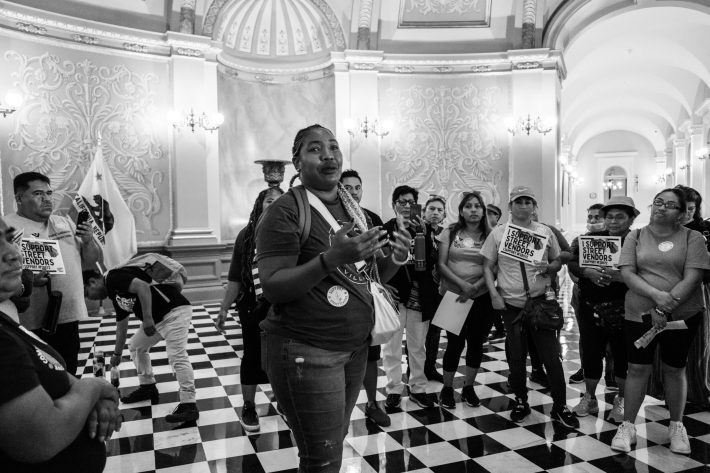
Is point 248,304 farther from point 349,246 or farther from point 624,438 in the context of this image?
point 624,438

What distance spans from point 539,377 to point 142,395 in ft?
11.6

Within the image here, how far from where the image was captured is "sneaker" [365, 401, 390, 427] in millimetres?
3744

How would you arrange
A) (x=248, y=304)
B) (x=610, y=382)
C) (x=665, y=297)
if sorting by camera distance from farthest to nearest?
(x=610, y=382)
(x=248, y=304)
(x=665, y=297)

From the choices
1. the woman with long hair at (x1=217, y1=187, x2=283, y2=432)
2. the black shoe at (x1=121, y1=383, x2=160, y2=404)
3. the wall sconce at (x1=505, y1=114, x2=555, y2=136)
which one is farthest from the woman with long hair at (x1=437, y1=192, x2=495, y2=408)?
the wall sconce at (x1=505, y1=114, x2=555, y2=136)

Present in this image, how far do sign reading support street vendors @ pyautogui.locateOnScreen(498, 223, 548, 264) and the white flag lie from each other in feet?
10.9

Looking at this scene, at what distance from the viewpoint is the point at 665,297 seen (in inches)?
118

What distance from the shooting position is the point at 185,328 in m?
3.92

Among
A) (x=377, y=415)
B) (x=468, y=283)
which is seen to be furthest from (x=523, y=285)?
(x=377, y=415)

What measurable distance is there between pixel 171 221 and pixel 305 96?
3675mm

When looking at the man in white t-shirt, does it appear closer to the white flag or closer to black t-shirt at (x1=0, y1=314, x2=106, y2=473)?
the white flag

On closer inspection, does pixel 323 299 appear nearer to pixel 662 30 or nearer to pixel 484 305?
pixel 484 305

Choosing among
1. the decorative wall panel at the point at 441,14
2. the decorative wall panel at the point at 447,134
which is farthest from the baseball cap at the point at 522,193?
the decorative wall panel at the point at 441,14

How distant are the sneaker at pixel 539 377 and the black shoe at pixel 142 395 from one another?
3.38 m

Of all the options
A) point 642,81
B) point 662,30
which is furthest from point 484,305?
point 642,81
